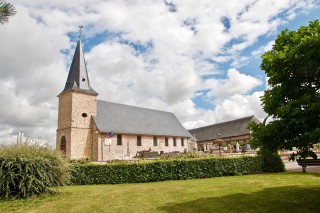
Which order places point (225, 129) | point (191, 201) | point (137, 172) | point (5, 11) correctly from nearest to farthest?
point (5, 11)
point (191, 201)
point (137, 172)
point (225, 129)

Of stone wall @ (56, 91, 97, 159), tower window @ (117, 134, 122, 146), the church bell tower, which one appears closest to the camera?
stone wall @ (56, 91, 97, 159)

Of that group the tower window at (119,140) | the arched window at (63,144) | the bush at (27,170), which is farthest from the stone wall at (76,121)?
the bush at (27,170)

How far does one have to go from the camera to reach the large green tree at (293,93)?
222 inches

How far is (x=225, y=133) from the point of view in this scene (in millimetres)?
46500

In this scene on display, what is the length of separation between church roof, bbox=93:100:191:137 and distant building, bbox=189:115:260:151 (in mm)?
7824

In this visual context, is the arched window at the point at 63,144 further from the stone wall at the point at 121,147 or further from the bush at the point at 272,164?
the bush at the point at 272,164

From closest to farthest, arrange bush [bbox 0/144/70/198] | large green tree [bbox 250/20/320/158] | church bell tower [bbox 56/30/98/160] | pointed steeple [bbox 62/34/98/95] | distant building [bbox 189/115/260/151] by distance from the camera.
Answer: large green tree [bbox 250/20/320/158]
bush [bbox 0/144/70/198]
church bell tower [bbox 56/30/98/160]
pointed steeple [bbox 62/34/98/95]
distant building [bbox 189/115/260/151]

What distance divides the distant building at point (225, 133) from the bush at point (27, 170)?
3421 centimetres

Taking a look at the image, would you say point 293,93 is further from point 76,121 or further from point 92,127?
point 92,127

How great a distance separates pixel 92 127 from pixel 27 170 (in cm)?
2293

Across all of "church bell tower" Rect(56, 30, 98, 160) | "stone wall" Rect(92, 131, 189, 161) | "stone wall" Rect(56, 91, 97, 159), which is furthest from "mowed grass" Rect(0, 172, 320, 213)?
"church bell tower" Rect(56, 30, 98, 160)

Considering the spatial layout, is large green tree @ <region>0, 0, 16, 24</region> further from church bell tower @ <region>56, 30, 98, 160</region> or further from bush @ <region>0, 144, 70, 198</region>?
church bell tower @ <region>56, 30, 98, 160</region>

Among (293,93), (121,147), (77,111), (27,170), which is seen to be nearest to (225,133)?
(121,147)

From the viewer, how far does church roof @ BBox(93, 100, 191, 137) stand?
3288cm
